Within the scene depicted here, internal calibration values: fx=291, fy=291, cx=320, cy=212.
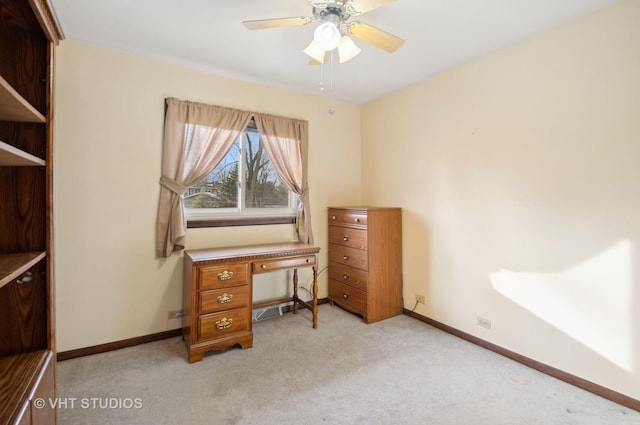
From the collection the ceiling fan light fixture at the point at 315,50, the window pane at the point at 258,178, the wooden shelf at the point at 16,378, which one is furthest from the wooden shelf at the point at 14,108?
the window pane at the point at 258,178

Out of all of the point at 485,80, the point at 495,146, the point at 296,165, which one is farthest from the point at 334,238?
the point at 485,80

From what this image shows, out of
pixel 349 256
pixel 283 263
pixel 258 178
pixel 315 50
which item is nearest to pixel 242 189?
pixel 258 178

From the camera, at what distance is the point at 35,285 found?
126cm

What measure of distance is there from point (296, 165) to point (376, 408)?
92.3 inches

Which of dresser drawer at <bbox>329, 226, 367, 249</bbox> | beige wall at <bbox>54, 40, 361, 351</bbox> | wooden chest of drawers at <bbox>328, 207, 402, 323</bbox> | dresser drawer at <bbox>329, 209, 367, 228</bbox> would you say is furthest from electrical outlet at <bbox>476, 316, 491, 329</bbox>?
beige wall at <bbox>54, 40, 361, 351</bbox>

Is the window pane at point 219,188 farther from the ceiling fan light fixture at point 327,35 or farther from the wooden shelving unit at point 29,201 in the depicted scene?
the ceiling fan light fixture at point 327,35

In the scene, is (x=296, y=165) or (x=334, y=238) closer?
(x=296, y=165)

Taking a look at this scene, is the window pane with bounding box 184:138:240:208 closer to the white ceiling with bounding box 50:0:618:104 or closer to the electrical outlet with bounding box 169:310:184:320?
the white ceiling with bounding box 50:0:618:104

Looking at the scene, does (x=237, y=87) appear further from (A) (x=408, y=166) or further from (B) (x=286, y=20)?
(A) (x=408, y=166)

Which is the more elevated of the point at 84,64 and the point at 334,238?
the point at 84,64

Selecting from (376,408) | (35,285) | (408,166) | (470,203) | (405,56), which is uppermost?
(405,56)

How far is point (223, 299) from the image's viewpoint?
2.36 metres

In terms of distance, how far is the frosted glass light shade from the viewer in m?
1.62

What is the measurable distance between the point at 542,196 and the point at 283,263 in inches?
83.8
